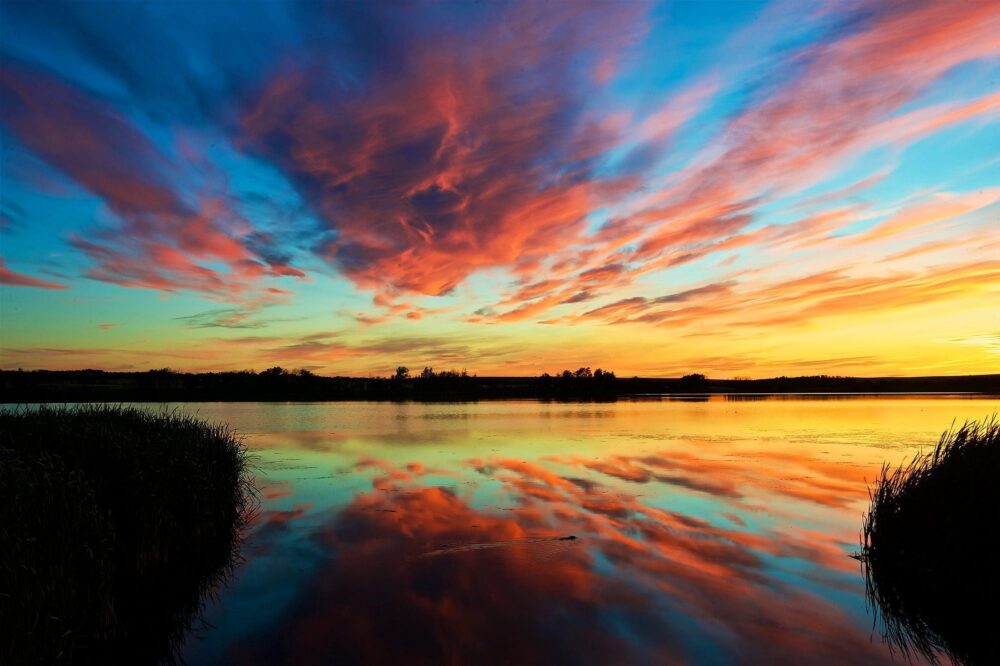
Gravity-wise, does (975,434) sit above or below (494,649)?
above

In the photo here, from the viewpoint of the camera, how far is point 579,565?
1213 cm

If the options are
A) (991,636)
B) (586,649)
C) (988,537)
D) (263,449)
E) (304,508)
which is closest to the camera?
(586,649)

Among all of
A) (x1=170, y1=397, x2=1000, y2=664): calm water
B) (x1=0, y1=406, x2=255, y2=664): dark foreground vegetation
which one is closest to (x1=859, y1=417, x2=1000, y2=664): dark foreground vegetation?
(x1=170, y1=397, x2=1000, y2=664): calm water

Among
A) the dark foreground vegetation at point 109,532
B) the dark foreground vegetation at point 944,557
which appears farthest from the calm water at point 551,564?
the dark foreground vegetation at point 109,532

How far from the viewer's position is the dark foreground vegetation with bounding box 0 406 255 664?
25.1 ft

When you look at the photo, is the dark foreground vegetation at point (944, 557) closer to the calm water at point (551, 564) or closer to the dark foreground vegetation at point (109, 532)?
the calm water at point (551, 564)

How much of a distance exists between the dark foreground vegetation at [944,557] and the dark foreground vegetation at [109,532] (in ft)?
38.8

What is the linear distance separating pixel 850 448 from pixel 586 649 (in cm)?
2828

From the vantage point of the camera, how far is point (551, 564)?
40.1 feet

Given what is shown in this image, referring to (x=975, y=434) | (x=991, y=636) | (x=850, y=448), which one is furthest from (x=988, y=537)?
(x=850, y=448)

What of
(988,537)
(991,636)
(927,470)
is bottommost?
(991,636)

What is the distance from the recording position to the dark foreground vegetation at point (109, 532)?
25.1ft

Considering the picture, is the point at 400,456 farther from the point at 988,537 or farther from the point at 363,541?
the point at 988,537

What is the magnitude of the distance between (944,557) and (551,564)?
23.7ft
